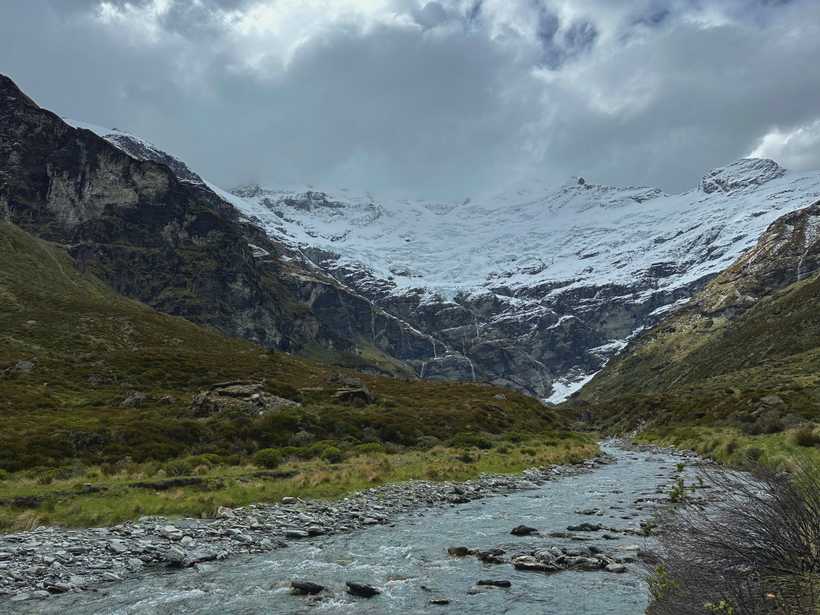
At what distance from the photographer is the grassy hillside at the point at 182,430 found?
90.3ft

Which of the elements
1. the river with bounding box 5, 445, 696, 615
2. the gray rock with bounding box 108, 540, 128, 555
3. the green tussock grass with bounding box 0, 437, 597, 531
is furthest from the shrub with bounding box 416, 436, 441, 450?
the gray rock with bounding box 108, 540, 128, 555

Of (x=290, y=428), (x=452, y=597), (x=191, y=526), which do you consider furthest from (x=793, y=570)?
(x=290, y=428)

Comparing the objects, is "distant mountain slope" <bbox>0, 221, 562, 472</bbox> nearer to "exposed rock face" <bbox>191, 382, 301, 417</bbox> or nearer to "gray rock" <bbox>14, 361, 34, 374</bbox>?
"gray rock" <bbox>14, 361, 34, 374</bbox>

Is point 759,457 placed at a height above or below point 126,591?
above

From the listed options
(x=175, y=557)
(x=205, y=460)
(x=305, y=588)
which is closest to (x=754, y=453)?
(x=305, y=588)

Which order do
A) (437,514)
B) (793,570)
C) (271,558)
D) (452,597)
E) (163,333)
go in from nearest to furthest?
(793,570)
(452,597)
(271,558)
(437,514)
(163,333)

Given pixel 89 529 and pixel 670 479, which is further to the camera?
pixel 670 479

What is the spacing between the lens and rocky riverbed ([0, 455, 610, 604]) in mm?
16016

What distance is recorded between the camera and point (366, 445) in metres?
44.9

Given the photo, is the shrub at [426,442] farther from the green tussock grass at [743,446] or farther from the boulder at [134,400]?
the boulder at [134,400]

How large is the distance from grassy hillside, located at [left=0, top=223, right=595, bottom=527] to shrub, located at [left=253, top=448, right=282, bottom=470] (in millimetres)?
145

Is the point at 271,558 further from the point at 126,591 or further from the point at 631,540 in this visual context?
the point at 631,540

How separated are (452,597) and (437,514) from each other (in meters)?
12.3

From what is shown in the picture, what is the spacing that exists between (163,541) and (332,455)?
68.0ft
